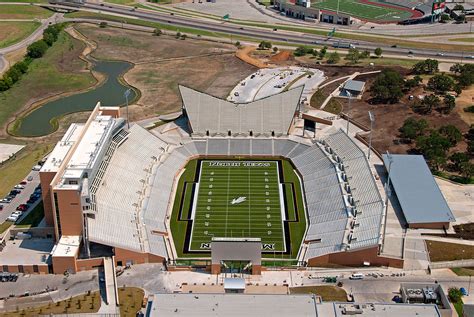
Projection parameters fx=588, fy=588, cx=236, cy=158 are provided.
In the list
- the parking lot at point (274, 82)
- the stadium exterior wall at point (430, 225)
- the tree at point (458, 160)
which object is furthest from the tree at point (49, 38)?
the stadium exterior wall at point (430, 225)

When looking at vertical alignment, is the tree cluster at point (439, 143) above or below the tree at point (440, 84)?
below

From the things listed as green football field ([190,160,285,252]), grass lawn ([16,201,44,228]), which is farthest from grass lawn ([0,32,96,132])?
green football field ([190,160,285,252])

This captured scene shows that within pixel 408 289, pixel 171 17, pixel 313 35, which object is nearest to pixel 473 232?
pixel 408 289

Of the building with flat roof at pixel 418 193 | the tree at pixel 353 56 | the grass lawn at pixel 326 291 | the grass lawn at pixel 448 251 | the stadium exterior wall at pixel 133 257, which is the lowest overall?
the stadium exterior wall at pixel 133 257

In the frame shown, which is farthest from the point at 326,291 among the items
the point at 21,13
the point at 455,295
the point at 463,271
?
the point at 21,13

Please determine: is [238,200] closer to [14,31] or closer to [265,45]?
[265,45]

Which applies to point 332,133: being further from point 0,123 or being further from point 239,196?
point 0,123

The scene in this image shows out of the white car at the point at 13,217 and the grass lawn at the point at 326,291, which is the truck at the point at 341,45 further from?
the white car at the point at 13,217
